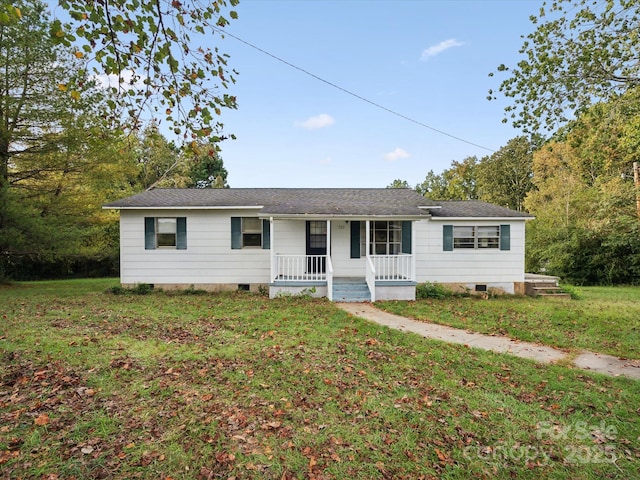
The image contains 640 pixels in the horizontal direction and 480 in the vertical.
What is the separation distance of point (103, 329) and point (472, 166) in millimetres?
35381

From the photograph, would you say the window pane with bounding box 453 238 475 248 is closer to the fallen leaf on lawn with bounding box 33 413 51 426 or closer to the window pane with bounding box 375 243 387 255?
the window pane with bounding box 375 243 387 255

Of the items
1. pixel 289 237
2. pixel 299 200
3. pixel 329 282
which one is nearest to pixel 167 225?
pixel 289 237

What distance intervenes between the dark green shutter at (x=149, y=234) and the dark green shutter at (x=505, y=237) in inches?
497

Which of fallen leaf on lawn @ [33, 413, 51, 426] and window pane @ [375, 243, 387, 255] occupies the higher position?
window pane @ [375, 243, 387, 255]

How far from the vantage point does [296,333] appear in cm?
642

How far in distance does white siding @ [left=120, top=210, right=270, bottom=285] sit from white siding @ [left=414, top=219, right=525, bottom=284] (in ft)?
19.0

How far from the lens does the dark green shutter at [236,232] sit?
11.8m

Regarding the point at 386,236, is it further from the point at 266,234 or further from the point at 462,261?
the point at 266,234

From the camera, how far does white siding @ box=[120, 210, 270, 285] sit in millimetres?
11695

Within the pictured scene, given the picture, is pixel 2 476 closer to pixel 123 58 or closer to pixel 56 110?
pixel 123 58

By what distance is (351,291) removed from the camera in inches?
410

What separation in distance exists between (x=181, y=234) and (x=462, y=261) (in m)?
10.3

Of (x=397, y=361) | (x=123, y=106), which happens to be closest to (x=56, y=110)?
(x=123, y=106)

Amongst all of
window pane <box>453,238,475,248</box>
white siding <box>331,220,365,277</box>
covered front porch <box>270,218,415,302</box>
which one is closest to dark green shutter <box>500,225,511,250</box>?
window pane <box>453,238,475,248</box>
